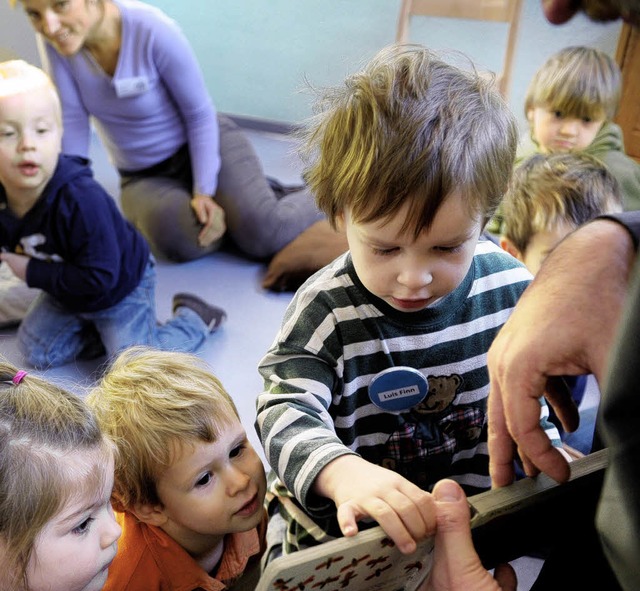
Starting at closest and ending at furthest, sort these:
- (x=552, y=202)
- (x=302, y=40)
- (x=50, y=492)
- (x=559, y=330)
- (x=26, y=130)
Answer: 1. (x=559, y=330)
2. (x=50, y=492)
3. (x=552, y=202)
4. (x=26, y=130)
5. (x=302, y=40)

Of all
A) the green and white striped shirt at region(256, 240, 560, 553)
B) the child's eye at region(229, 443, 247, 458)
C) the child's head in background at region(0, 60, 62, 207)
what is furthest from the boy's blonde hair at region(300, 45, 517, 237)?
the child's head in background at region(0, 60, 62, 207)

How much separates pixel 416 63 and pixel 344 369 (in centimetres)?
38

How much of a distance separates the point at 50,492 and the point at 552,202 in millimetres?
1041

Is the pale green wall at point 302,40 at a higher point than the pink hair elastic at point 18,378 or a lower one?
lower

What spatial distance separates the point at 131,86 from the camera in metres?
2.29

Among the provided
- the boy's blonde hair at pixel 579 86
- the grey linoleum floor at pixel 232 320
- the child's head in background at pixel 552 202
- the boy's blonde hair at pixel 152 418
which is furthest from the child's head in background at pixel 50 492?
the boy's blonde hair at pixel 579 86

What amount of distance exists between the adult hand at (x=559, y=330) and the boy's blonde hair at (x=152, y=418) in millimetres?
430

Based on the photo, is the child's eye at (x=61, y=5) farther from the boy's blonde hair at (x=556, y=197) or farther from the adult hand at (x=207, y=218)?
the boy's blonde hair at (x=556, y=197)

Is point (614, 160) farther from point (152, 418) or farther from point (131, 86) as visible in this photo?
point (152, 418)

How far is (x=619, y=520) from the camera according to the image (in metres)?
0.43

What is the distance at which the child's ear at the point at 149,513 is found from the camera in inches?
38.8

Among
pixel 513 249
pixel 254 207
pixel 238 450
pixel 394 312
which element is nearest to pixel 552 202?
pixel 513 249

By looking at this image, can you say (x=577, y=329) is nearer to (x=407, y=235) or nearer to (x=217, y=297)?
(x=407, y=235)

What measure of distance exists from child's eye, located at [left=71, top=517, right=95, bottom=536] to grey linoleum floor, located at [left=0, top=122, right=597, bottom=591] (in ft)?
2.66
